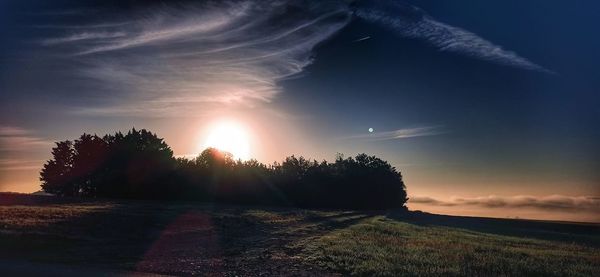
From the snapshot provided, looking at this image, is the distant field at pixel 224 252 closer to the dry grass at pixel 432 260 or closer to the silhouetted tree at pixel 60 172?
the dry grass at pixel 432 260

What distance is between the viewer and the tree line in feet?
217

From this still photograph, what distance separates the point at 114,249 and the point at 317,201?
188ft

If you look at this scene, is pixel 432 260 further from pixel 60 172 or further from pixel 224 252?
pixel 60 172

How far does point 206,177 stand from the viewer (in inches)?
2736

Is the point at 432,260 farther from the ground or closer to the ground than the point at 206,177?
closer to the ground

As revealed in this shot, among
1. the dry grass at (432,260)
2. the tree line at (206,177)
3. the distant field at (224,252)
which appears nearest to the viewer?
the distant field at (224,252)

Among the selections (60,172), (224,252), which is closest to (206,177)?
(60,172)

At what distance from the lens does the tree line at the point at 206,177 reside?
217 feet

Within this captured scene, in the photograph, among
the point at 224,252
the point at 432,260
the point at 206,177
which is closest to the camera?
the point at 432,260

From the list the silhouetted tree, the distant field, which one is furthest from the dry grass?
the silhouetted tree

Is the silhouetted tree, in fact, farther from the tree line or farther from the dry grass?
the dry grass

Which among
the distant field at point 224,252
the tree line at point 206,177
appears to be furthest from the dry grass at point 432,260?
the tree line at point 206,177

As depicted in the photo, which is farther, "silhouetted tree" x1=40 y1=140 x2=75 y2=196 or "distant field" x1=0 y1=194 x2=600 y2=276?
"silhouetted tree" x1=40 y1=140 x2=75 y2=196

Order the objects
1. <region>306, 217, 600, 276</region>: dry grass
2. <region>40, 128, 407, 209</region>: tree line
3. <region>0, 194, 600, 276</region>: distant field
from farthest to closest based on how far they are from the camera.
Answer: <region>40, 128, 407, 209</region>: tree line → <region>306, 217, 600, 276</region>: dry grass → <region>0, 194, 600, 276</region>: distant field
